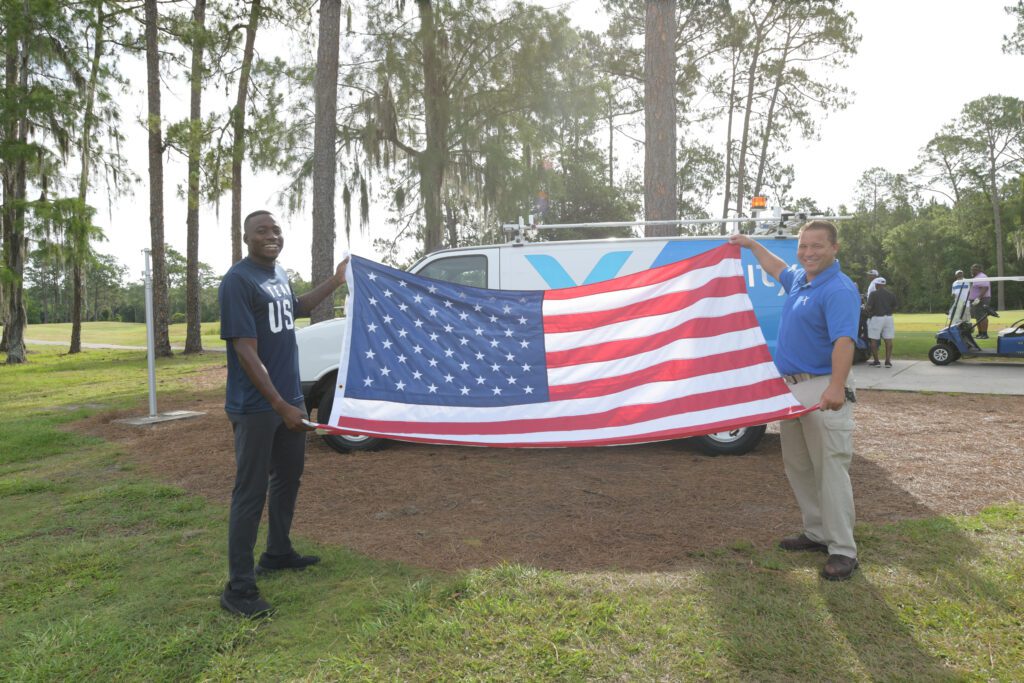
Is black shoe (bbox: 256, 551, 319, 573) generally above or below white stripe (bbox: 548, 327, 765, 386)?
below

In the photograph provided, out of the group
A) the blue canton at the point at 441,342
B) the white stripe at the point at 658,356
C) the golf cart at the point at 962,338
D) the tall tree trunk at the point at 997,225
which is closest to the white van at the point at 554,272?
the blue canton at the point at 441,342

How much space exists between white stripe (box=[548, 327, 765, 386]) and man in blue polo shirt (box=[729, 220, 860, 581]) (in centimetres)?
33

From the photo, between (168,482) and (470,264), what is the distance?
3.72 metres

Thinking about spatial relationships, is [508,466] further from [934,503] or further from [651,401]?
[934,503]

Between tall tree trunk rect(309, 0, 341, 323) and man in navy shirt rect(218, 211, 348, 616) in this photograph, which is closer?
man in navy shirt rect(218, 211, 348, 616)

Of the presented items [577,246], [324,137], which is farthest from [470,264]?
[324,137]

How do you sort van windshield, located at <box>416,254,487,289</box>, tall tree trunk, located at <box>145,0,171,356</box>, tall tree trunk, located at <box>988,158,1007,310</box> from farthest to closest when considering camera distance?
tall tree trunk, located at <box>988,158,1007,310</box>
tall tree trunk, located at <box>145,0,171,356</box>
van windshield, located at <box>416,254,487,289</box>

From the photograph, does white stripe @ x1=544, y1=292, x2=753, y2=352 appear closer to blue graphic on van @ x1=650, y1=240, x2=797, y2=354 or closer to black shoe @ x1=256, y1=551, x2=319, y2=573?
black shoe @ x1=256, y1=551, x2=319, y2=573

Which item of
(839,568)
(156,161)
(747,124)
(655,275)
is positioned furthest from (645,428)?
(747,124)

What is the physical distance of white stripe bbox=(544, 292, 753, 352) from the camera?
452 centimetres

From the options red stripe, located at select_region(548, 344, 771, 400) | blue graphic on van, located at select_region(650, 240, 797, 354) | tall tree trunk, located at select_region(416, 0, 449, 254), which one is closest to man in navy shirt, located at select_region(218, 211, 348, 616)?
red stripe, located at select_region(548, 344, 771, 400)

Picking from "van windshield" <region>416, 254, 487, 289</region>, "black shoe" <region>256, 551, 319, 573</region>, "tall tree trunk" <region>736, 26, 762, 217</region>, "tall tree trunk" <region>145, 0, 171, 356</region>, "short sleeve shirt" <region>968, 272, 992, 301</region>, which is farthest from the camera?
"tall tree trunk" <region>736, 26, 762, 217</region>

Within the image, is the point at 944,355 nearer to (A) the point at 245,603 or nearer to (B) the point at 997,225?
(A) the point at 245,603

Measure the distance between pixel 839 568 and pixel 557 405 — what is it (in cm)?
197
